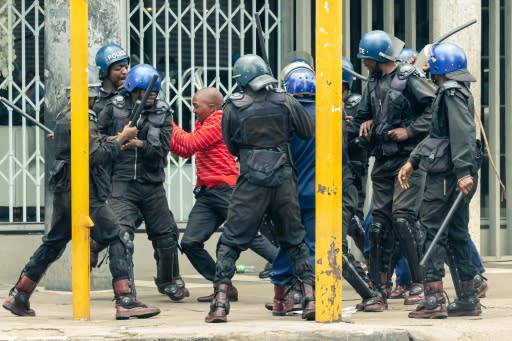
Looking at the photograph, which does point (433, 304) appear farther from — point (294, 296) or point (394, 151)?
point (394, 151)

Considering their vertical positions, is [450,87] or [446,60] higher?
[446,60]

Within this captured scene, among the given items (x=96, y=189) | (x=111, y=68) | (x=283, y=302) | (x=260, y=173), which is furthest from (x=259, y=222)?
(x=111, y=68)

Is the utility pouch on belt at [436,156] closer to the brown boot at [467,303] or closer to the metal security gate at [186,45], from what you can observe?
the brown boot at [467,303]

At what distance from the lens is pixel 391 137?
10.1 metres

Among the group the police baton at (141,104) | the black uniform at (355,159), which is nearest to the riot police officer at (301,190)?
the black uniform at (355,159)

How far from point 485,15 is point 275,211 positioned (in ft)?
20.4

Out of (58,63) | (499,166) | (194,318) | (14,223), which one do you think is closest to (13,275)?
(14,223)

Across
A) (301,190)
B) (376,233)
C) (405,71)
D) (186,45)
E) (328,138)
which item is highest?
(186,45)

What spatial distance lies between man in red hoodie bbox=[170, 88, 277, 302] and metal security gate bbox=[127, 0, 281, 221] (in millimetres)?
2457

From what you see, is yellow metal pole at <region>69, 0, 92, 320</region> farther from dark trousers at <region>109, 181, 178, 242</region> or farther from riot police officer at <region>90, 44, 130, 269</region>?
riot police officer at <region>90, 44, 130, 269</region>

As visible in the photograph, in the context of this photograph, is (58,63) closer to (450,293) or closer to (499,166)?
(450,293)

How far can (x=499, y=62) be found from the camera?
14.4 m

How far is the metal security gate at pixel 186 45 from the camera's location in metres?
13.2

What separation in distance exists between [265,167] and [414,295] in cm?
201
